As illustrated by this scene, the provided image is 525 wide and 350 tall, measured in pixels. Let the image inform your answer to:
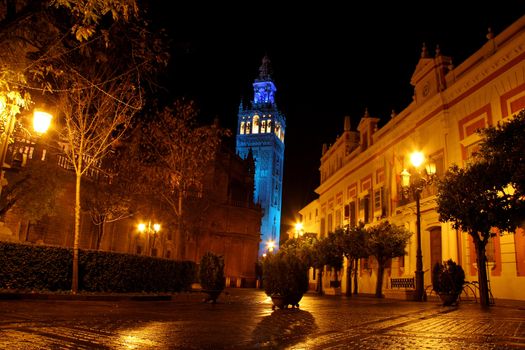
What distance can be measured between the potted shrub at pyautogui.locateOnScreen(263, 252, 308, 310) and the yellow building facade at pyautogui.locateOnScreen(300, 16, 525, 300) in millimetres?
9713

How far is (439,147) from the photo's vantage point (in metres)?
22.0

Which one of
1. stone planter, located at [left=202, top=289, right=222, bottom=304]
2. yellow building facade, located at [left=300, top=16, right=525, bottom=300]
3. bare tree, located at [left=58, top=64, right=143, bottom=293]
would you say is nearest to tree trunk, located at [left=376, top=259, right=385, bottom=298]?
yellow building facade, located at [left=300, top=16, right=525, bottom=300]

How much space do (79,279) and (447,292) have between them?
1195cm

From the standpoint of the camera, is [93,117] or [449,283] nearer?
[449,283]

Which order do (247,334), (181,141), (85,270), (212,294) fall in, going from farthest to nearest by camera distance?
(181,141), (85,270), (212,294), (247,334)

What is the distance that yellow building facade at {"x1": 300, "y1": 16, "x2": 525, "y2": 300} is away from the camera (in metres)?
17.0

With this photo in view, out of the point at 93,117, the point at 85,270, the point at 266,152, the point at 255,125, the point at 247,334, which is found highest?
the point at 255,125

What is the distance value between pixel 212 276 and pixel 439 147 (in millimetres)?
14123

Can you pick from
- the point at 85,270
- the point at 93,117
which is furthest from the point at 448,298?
the point at 93,117

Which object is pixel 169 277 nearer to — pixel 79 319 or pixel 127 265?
pixel 127 265

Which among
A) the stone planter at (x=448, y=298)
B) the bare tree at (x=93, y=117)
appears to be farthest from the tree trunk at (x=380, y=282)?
the bare tree at (x=93, y=117)

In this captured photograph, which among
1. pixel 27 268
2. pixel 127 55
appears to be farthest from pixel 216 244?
pixel 127 55

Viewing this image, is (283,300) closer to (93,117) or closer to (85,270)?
(85,270)

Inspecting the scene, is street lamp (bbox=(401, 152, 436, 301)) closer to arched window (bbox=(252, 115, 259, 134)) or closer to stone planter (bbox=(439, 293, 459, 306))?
stone planter (bbox=(439, 293, 459, 306))
